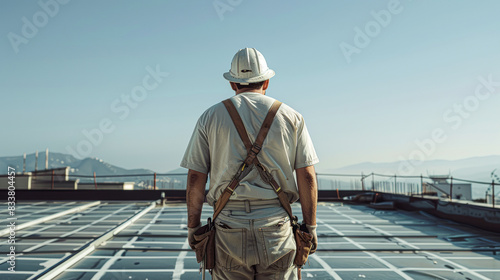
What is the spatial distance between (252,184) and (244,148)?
208mm

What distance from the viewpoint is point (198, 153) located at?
2.11 metres

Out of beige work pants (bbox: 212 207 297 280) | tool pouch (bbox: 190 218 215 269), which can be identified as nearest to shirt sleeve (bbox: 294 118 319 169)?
beige work pants (bbox: 212 207 297 280)

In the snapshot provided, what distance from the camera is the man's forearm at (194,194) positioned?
204cm

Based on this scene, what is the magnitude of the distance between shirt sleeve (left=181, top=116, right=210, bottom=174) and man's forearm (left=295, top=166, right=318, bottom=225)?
1.87 feet

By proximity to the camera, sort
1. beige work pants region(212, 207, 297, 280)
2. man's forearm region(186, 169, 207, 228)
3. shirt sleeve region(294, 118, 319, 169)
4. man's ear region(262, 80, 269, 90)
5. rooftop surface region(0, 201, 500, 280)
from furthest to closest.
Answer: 1. rooftop surface region(0, 201, 500, 280)
2. man's ear region(262, 80, 269, 90)
3. shirt sleeve region(294, 118, 319, 169)
4. man's forearm region(186, 169, 207, 228)
5. beige work pants region(212, 207, 297, 280)

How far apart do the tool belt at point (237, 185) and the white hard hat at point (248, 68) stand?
8.2 inches

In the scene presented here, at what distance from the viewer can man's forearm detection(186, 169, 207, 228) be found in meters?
2.04

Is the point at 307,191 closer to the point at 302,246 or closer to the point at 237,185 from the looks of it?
the point at 302,246

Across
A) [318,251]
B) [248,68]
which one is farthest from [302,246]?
[318,251]

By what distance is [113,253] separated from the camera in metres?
4.98

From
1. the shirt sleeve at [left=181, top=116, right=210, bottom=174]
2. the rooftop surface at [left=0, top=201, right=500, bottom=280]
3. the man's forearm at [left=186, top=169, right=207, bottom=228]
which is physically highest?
the shirt sleeve at [left=181, top=116, right=210, bottom=174]

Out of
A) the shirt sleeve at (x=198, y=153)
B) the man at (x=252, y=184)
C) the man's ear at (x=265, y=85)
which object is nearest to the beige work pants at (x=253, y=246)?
the man at (x=252, y=184)

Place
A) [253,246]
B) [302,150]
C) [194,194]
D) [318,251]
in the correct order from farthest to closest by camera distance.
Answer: [318,251] < [302,150] < [194,194] < [253,246]

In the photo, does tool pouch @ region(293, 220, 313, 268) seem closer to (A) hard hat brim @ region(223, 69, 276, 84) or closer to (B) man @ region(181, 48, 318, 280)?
(B) man @ region(181, 48, 318, 280)
